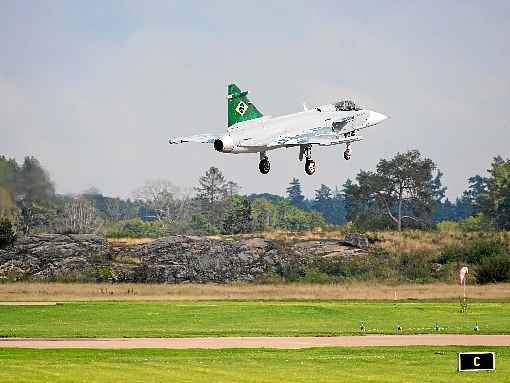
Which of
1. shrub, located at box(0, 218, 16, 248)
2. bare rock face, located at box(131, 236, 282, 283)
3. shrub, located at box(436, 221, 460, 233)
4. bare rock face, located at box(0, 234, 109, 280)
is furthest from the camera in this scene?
shrub, located at box(436, 221, 460, 233)

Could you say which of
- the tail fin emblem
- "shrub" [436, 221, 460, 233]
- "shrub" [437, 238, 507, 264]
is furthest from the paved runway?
"shrub" [436, 221, 460, 233]

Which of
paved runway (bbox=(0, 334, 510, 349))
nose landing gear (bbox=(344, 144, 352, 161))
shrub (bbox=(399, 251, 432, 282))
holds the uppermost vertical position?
nose landing gear (bbox=(344, 144, 352, 161))

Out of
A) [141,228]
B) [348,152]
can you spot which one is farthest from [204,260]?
[141,228]

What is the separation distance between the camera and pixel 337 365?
38.9 metres

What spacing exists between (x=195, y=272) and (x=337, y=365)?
2193 inches

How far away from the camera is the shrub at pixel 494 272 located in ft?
287

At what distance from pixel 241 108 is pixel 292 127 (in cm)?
273

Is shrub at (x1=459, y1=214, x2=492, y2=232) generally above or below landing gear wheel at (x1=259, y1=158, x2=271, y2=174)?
above

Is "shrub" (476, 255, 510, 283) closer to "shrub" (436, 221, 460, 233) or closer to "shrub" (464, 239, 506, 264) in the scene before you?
"shrub" (464, 239, 506, 264)

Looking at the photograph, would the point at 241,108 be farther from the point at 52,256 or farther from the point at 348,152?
the point at 52,256

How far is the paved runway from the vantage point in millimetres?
46594

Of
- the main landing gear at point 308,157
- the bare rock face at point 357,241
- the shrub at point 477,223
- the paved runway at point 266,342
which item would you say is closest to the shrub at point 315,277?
the bare rock face at point 357,241

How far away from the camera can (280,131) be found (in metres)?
40.9

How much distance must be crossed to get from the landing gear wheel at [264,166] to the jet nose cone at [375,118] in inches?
319
